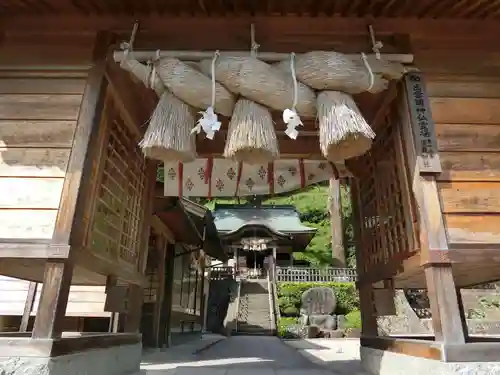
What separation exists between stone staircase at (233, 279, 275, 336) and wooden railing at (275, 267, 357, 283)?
1.27 metres

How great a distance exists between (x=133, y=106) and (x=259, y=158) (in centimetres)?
207

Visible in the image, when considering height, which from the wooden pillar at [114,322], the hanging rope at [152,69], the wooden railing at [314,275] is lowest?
the wooden pillar at [114,322]

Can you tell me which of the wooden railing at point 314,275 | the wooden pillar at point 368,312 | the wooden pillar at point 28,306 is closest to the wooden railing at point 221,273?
the wooden railing at point 314,275

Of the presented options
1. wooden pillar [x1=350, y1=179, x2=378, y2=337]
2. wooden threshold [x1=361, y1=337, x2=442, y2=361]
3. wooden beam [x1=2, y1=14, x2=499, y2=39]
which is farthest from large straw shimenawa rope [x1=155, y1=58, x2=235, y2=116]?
wooden pillar [x1=350, y1=179, x2=378, y2=337]

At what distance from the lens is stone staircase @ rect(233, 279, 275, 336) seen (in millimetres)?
17688

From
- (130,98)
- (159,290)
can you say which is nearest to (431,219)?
(130,98)

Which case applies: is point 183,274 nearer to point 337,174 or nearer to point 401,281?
point 337,174

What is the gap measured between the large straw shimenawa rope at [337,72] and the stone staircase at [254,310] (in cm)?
1564

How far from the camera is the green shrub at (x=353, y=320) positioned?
59.5 ft

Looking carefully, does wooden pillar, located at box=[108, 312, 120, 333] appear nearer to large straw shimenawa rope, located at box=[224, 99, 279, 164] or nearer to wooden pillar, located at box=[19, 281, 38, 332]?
wooden pillar, located at box=[19, 281, 38, 332]

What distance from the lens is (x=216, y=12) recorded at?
3676 mm

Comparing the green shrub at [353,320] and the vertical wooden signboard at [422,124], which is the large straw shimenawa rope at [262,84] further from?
the green shrub at [353,320]

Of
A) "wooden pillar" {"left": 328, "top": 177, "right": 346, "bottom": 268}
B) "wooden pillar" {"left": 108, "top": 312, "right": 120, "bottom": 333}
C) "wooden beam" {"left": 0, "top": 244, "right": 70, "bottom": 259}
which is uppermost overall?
"wooden pillar" {"left": 328, "top": 177, "right": 346, "bottom": 268}

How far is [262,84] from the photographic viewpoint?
3.06m
